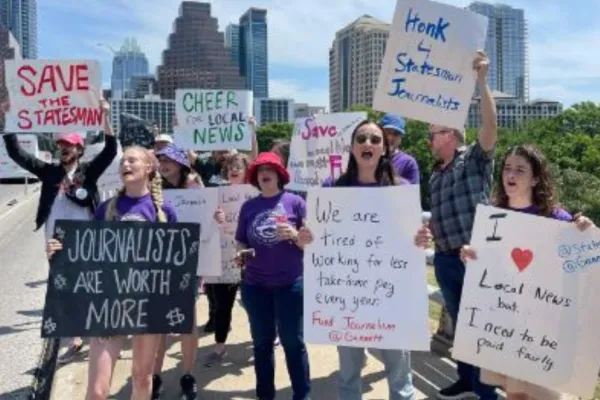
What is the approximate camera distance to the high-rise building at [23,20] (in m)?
129

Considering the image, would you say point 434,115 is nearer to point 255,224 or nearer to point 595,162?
point 255,224

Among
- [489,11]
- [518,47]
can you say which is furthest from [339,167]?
[518,47]

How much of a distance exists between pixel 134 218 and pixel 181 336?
1.36 m

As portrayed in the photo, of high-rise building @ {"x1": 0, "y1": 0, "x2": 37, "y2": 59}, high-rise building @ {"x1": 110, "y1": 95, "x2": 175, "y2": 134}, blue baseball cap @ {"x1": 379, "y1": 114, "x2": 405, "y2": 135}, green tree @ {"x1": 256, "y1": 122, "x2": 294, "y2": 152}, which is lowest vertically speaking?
blue baseball cap @ {"x1": 379, "y1": 114, "x2": 405, "y2": 135}

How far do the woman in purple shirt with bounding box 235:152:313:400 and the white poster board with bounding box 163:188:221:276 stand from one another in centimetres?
51

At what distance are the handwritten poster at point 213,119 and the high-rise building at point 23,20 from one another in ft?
420

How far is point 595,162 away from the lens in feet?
148

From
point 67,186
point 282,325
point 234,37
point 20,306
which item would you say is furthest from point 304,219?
point 234,37

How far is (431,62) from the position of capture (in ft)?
14.9

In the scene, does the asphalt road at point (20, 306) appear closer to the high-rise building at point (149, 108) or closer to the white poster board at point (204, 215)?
the white poster board at point (204, 215)

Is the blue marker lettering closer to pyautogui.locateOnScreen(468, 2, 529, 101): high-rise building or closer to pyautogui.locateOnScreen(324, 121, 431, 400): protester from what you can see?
pyautogui.locateOnScreen(324, 121, 431, 400): protester

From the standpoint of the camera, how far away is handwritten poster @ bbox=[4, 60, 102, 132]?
19.2ft

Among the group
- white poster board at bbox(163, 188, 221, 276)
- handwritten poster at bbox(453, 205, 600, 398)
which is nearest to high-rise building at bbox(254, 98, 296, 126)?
white poster board at bbox(163, 188, 221, 276)

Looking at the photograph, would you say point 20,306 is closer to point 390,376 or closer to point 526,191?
point 390,376
